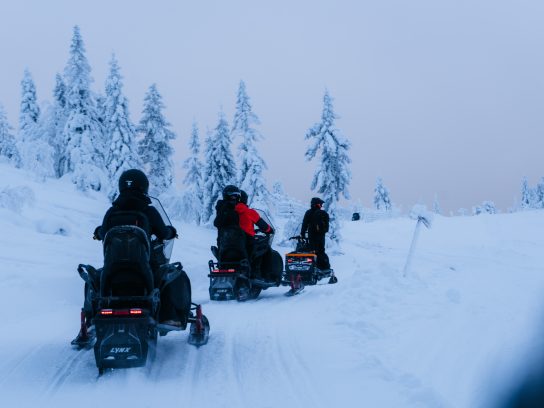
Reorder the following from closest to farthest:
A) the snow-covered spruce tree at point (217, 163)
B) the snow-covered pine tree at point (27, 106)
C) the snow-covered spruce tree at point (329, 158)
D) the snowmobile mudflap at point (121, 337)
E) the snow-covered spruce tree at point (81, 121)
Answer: the snowmobile mudflap at point (121, 337) < the snow-covered spruce tree at point (329, 158) < the snow-covered spruce tree at point (217, 163) < the snow-covered spruce tree at point (81, 121) < the snow-covered pine tree at point (27, 106)

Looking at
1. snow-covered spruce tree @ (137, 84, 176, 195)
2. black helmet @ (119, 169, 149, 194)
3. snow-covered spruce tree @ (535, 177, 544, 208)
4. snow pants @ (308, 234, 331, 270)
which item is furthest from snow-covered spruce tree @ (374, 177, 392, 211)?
black helmet @ (119, 169, 149, 194)

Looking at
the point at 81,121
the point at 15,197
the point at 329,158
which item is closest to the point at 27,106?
the point at 81,121

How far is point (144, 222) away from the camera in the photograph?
5684 mm

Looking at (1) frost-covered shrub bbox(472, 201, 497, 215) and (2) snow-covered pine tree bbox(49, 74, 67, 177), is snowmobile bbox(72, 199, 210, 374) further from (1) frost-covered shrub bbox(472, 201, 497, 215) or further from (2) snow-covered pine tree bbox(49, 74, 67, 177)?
(1) frost-covered shrub bbox(472, 201, 497, 215)

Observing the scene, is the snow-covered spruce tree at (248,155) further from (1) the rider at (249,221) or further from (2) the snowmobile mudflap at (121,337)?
(2) the snowmobile mudflap at (121,337)

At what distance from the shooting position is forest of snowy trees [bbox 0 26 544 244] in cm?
3175

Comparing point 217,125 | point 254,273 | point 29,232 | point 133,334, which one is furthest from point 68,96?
point 133,334

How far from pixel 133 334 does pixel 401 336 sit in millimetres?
3430

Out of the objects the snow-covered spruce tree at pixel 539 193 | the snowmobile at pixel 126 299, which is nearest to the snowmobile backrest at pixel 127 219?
the snowmobile at pixel 126 299

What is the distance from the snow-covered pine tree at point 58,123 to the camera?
47906mm

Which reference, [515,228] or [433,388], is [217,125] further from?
[433,388]

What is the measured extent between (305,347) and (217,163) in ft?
107

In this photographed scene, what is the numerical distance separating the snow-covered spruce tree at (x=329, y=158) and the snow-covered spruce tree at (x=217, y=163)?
8.43 metres

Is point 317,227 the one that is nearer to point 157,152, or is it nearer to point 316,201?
point 316,201
